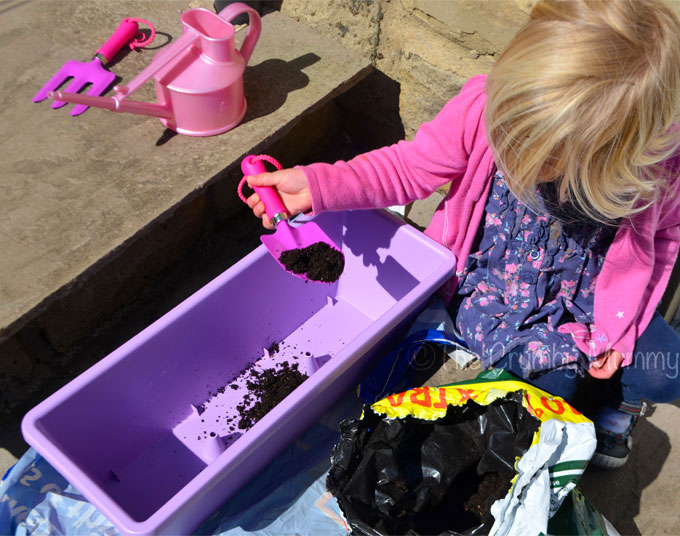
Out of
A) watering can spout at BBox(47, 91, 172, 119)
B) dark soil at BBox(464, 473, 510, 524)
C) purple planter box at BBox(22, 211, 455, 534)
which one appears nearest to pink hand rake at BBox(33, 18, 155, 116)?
watering can spout at BBox(47, 91, 172, 119)

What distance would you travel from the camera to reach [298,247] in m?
1.47

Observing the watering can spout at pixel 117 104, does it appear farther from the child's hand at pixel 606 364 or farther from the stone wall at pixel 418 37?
the child's hand at pixel 606 364

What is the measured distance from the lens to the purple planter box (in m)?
1.24

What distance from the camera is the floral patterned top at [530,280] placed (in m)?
1.38

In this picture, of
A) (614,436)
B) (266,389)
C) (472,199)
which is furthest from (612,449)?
(266,389)

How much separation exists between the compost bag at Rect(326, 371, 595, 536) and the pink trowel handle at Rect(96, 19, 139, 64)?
1.08 meters

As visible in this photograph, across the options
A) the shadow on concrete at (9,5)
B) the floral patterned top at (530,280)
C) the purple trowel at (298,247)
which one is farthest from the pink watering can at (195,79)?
the floral patterned top at (530,280)

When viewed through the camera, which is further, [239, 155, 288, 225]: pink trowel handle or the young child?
[239, 155, 288, 225]: pink trowel handle

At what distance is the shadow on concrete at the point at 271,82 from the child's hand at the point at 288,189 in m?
0.31

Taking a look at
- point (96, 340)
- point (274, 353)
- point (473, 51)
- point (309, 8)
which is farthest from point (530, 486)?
point (309, 8)

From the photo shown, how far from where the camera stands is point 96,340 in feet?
5.83

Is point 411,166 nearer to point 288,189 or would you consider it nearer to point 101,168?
point 288,189

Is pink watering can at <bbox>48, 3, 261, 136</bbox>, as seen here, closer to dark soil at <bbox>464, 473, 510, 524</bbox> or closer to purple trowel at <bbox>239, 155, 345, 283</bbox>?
purple trowel at <bbox>239, 155, 345, 283</bbox>

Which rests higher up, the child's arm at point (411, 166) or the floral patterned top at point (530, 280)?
the child's arm at point (411, 166)
